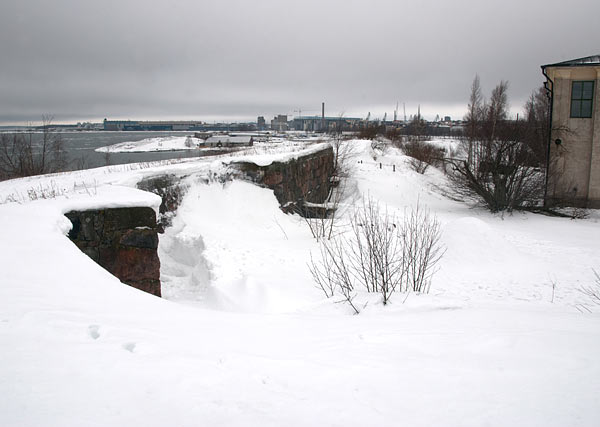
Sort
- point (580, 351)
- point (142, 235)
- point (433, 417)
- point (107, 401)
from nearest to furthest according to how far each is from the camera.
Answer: point (107, 401) < point (433, 417) < point (580, 351) < point (142, 235)

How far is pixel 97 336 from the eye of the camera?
10.2ft

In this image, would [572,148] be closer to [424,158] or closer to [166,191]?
[424,158]

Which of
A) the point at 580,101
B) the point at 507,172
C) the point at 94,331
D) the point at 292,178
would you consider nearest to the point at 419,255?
the point at 94,331

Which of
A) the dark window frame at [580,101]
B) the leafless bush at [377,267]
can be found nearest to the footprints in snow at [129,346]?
the leafless bush at [377,267]

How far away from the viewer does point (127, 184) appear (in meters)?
9.07

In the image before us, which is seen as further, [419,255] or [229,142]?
[229,142]

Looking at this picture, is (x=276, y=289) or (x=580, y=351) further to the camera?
(x=276, y=289)

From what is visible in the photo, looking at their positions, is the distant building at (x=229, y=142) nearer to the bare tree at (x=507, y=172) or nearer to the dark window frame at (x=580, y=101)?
the bare tree at (x=507, y=172)

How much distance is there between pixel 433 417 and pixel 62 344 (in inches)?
102

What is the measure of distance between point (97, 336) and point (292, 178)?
11.9 m

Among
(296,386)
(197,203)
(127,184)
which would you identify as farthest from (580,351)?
(197,203)

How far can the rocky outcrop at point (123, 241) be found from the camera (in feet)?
20.8

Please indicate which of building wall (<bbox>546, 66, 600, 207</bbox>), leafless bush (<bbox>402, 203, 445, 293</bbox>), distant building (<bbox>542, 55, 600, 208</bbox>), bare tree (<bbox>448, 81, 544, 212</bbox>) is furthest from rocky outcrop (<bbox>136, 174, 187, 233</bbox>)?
building wall (<bbox>546, 66, 600, 207</bbox>)

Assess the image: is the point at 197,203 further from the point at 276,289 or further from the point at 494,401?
the point at 494,401
